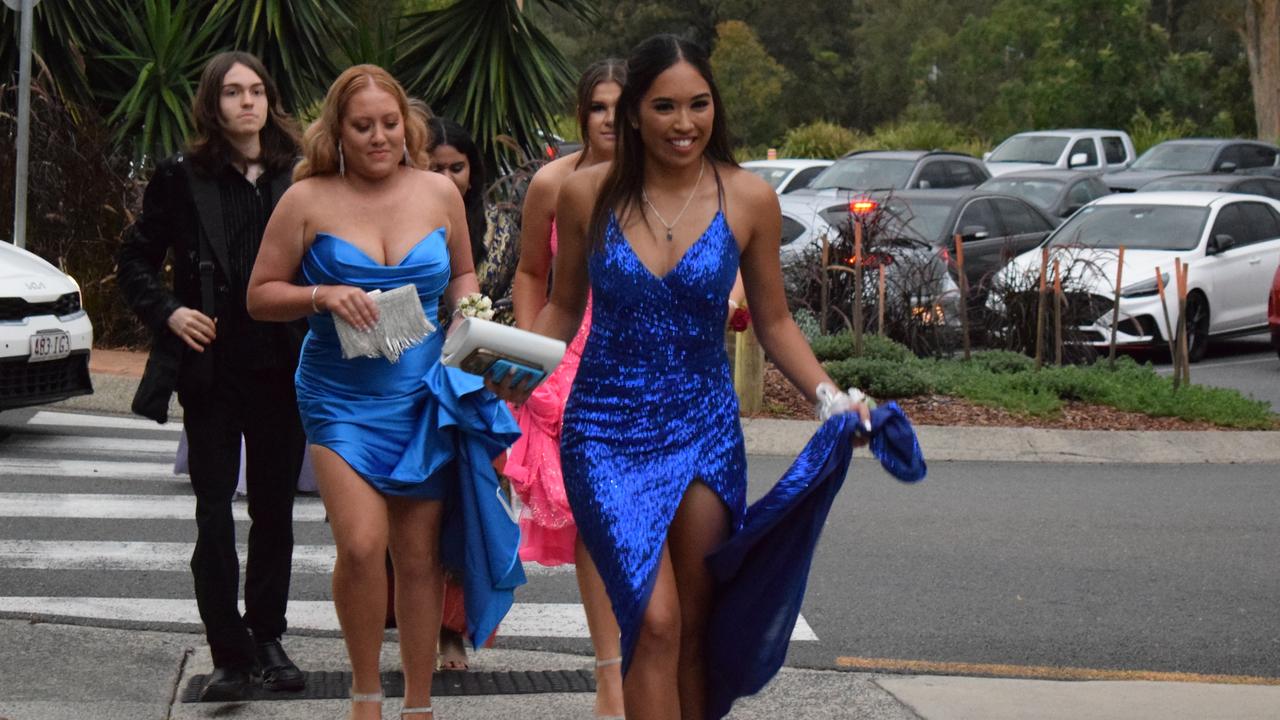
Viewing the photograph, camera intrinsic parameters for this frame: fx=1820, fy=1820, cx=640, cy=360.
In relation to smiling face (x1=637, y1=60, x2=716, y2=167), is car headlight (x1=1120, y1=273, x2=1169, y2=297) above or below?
below

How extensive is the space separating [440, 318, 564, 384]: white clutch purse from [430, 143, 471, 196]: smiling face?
6.58ft

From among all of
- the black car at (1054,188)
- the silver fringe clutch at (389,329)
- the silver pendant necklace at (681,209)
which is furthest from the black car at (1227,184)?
the silver pendant necklace at (681,209)

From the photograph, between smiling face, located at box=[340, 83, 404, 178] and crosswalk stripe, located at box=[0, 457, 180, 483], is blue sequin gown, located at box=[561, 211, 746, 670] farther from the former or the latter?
crosswalk stripe, located at box=[0, 457, 180, 483]

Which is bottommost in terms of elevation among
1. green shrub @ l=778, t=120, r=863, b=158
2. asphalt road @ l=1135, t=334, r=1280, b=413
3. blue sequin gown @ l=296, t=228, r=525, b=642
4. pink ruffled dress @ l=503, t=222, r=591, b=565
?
green shrub @ l=778, t=120, r=863, b=158

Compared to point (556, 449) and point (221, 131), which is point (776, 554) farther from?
point (221, 131)

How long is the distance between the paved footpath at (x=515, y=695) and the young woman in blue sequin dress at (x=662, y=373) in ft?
4.52

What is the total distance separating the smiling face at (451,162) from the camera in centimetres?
625

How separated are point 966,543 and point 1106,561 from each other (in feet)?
2.15

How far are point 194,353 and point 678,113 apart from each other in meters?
2.00

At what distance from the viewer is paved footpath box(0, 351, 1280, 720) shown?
5.48 metres

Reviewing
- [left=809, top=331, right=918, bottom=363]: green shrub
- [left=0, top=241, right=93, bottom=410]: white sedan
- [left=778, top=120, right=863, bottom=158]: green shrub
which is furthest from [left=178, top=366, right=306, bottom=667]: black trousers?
[left=778, top=120, right=863, bottom=158]: green shrub

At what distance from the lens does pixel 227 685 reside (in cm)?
554

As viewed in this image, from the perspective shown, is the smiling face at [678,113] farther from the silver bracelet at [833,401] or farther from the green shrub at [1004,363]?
the green shrub at [1004,363]

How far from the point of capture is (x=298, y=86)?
53.9 ft
